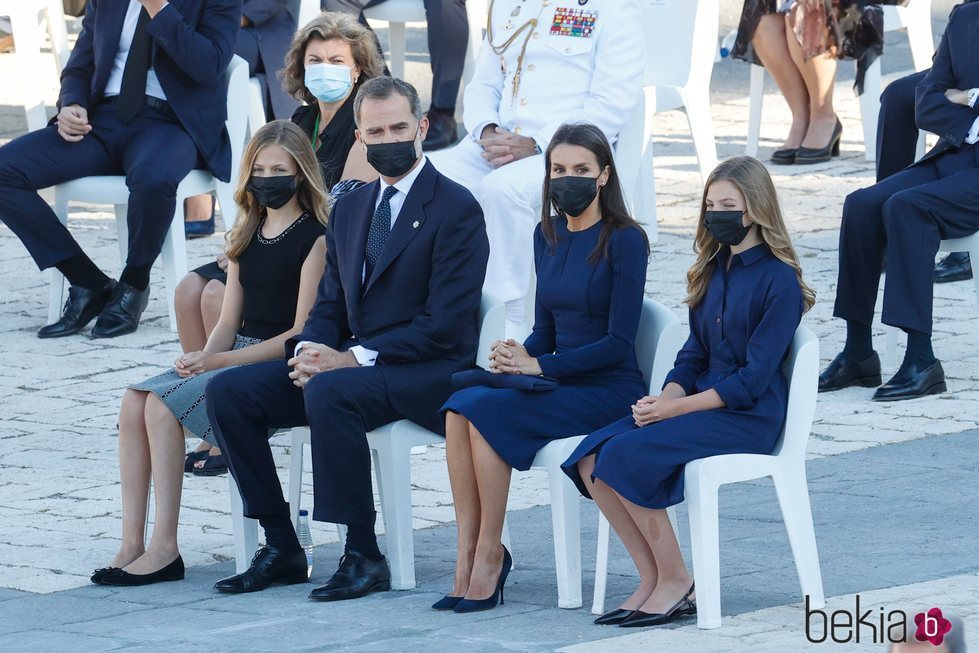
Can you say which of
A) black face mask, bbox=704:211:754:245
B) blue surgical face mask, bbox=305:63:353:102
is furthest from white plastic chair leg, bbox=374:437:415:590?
blue surgical face mask, bbox=305:63:353:102

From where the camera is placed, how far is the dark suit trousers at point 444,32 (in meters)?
10.4

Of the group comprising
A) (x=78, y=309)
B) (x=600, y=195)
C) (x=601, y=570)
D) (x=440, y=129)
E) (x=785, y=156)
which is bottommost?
(x=601, y=570)

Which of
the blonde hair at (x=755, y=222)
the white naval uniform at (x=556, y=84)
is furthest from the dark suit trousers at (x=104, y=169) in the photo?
the blonde hair at (x=755, y=222)

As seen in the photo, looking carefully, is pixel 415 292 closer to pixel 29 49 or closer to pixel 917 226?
pixel 917 226

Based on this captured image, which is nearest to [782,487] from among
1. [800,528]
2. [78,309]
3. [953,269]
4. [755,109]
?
[800,528]

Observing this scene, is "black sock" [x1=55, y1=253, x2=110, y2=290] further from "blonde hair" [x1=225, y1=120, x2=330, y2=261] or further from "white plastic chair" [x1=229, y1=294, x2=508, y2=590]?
"white plastic chair" [x1=229, y1=294, x2=508, y2=590]

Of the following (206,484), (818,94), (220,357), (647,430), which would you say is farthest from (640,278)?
(818,94)

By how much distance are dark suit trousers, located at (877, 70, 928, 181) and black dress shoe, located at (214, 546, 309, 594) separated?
11.5 feet

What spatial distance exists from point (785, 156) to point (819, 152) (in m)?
0.19

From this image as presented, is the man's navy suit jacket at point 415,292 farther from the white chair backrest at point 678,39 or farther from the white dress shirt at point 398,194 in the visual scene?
the white chair backrest at point 678,39

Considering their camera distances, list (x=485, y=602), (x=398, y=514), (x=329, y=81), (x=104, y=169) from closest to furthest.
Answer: (x=485, y=602) → (x=398, y=514) → (x=329, y=81) → (x=104, y=169)

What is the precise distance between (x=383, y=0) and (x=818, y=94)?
2.48 m

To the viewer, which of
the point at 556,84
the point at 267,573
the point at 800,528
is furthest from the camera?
the point at 556,84

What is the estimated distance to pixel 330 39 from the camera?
6.80 metres
